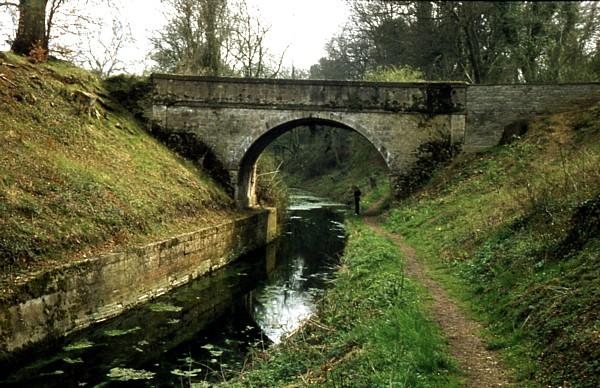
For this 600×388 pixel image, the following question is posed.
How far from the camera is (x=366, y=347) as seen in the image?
6.04 metres

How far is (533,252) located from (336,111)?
13.3 m

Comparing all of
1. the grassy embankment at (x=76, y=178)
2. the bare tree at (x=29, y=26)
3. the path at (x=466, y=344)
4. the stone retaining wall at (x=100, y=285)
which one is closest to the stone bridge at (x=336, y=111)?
the grassy embankment at (x=76, y=178)

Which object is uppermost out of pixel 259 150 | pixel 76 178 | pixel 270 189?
pixel 259 150

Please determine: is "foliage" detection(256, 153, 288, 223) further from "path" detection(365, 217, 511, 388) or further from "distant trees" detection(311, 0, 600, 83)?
"path" detection(365, 217, 511, 388)

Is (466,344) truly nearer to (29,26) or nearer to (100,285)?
(100,285)

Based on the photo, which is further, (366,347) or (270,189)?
(270,189)

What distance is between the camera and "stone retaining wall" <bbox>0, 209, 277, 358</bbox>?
7.91 m

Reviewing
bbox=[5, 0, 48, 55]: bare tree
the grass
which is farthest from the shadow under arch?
the grass

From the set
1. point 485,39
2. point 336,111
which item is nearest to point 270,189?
point 336,111

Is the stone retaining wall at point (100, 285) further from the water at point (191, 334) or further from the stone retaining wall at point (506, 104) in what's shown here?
the stone retaining wall at point (506, 104)

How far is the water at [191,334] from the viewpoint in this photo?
776 cm

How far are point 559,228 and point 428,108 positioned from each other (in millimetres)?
13269

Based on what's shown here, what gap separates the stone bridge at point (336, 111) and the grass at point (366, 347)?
1121 cm

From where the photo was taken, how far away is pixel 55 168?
11133 millimetres
